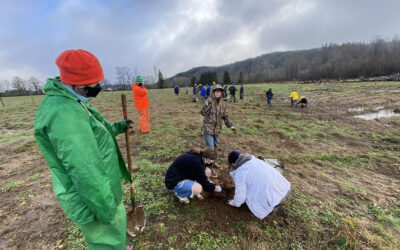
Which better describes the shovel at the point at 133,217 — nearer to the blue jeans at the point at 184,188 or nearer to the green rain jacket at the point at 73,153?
the blue jeans at the point at 184,188

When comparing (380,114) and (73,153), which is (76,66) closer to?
(73,153)

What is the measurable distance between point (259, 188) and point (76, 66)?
2.59 m

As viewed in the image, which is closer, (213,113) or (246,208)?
(246,208)

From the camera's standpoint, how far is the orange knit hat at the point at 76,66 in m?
1.26

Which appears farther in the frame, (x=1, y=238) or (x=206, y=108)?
(x=206, y=108)

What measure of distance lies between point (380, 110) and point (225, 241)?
52.1ft

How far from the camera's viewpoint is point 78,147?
1121 millimetres

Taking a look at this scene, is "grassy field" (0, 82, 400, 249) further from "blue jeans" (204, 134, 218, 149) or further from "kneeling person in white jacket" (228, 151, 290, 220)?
"blue jeans" (204, 134, 218, 149)

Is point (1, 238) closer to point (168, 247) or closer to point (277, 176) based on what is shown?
point (168, 247)

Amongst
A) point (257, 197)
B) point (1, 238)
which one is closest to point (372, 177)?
point (257, 197)

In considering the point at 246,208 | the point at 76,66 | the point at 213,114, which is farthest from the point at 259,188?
the point at 76,66

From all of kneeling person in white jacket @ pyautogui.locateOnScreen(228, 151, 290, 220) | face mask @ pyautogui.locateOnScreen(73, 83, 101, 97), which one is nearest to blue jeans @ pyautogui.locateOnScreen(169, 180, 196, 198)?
kneeling person in white jacket @ pyautogui.locateOnScreen(228, 151, 290, 220)

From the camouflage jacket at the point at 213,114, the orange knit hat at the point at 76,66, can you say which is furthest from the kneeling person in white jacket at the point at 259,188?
the orange knit hat at the point at 76,66

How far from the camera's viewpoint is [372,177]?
165 inches
